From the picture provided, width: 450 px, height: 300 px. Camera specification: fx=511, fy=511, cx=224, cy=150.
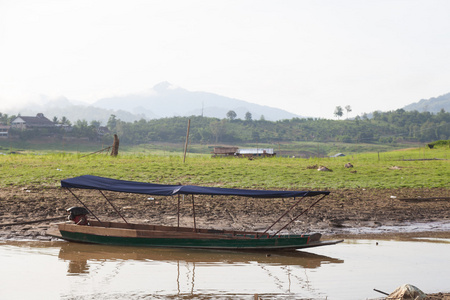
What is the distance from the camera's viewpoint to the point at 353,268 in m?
12.6

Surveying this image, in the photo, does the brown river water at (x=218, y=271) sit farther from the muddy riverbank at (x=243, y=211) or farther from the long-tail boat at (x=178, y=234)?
the muddy riverbank at (x=243, y=211)

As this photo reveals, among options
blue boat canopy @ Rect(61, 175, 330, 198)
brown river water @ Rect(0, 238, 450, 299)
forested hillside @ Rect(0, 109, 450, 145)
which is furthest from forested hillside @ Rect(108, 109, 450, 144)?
brown river water @ Rect(0, 238, 450, 299)

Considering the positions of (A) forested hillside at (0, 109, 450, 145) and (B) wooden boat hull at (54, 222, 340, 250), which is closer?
(B) wooden boat hull at (54, 222, 340, 250)

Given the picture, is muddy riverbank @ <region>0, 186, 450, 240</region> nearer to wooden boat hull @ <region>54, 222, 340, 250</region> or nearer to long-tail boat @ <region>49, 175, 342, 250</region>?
wooden boat hull @ <region>54, 222, 340, 250</region>

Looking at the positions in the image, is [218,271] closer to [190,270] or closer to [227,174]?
[190,270]

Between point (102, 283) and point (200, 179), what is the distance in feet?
48.3

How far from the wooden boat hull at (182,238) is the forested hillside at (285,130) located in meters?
108

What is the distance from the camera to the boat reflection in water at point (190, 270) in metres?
10.6

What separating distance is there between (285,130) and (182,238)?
424 ft

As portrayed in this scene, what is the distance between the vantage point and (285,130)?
5586 inches

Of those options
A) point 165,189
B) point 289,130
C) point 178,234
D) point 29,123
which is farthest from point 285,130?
point 178,234

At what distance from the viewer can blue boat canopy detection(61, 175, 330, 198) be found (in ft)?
45.2

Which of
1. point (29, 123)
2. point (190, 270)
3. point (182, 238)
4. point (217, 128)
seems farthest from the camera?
point (217, 128)

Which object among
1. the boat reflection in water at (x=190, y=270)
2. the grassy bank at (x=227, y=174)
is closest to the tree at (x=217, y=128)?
the grassy bank at (x=227, y=174)
